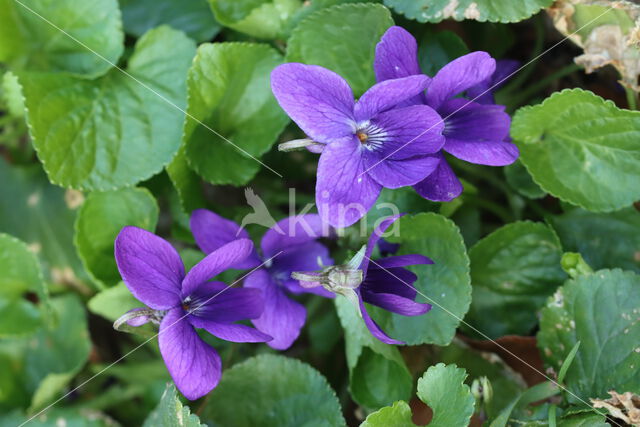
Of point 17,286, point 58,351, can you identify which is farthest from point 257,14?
point 58,351

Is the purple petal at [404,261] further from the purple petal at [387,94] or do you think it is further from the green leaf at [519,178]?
the green leaf at [519,178]

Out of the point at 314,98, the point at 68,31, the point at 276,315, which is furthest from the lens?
the point at 68,31

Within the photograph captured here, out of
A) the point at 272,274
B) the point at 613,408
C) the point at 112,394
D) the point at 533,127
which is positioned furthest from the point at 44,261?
the point at 613,408

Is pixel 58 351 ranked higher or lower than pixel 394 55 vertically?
lower

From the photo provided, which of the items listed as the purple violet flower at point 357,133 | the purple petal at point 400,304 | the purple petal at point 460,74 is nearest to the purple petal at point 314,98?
the purple violet flower at point 357,133

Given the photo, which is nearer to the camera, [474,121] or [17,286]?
[474,121]

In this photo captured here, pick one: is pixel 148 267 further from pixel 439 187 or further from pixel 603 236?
pixel 603 236

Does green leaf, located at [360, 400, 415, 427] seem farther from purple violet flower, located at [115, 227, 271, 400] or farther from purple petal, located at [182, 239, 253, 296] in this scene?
purple petal, located at [182, 239, 253, 296]
